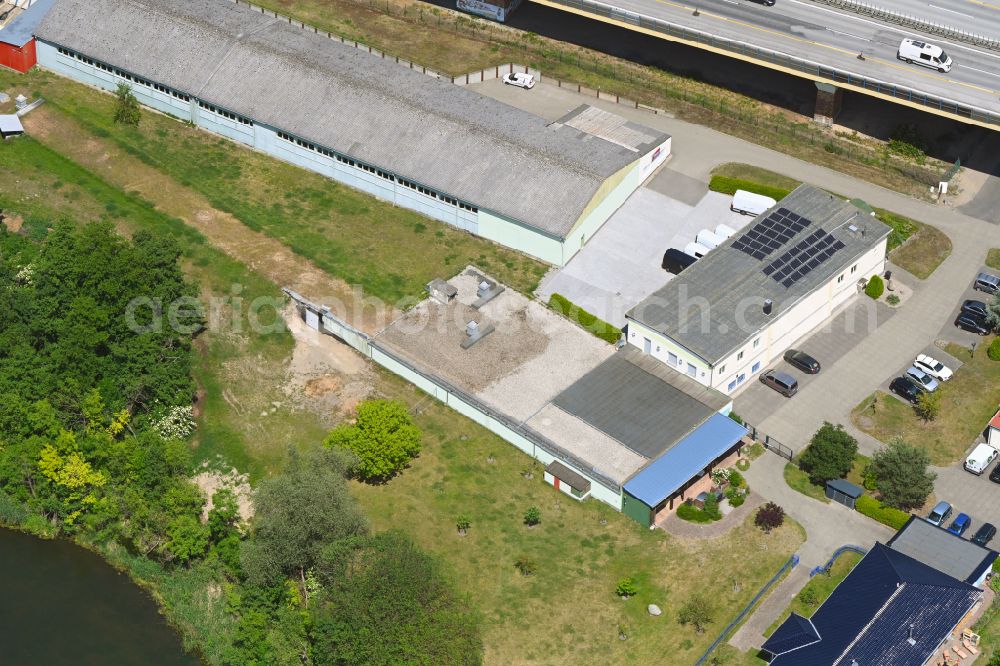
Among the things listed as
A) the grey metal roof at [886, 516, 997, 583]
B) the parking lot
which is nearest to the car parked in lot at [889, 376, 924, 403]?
the grey metal roof at [886, 516, 997, 583]

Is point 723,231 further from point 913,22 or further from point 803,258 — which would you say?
point 913,22

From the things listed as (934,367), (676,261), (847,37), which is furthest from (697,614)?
(847,37)

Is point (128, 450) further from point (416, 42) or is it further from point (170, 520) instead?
point (416, 42)

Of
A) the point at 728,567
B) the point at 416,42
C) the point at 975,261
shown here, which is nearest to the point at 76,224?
the point at 416,42

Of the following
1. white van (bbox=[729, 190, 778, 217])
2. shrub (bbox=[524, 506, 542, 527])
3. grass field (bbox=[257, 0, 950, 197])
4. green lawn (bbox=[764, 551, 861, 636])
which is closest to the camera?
green lawn (bbox=[764, 551, 861, 636])

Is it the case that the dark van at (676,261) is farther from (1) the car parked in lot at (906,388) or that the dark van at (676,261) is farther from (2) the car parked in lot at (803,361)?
(1) the car parked in lot at (906,388)

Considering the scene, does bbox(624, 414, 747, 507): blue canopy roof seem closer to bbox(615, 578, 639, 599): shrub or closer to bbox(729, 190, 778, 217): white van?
bbox(615, 578, 639, 599): shrub

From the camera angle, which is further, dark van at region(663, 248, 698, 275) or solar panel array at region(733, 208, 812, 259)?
dark van at region(663, 248, 698, 275)
